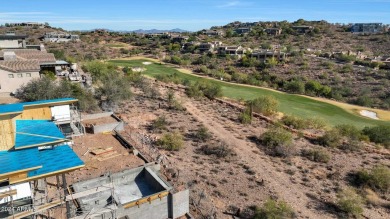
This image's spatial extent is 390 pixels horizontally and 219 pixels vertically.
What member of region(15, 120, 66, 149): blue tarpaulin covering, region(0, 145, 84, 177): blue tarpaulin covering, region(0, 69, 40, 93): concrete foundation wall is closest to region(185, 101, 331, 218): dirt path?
region(0, 145, 84, 177): blue tarpaulin covering

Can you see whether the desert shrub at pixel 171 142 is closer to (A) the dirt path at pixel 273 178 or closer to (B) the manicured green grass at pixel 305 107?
(A) the dirt path at pixel 273 178

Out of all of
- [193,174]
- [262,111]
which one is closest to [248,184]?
[193,174]

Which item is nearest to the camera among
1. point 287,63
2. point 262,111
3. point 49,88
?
point 49,88

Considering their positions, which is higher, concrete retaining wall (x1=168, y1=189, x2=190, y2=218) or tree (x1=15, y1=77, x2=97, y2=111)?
tree (x1=15, y1=77, x2=97, y2=111)

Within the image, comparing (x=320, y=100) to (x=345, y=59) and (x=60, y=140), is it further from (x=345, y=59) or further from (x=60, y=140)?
(x=60, y=140)

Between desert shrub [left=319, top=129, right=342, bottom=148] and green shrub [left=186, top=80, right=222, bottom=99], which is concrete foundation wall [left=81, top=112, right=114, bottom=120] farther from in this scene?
desert shrub [left=319, top=129, right=342, bottom=148]

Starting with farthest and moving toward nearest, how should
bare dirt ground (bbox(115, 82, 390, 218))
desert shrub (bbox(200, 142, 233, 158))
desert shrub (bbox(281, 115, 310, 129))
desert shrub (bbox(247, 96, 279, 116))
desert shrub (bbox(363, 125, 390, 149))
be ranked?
desert shrub (bbox(247, 96, 279, 116)) < desert shrub (bbox(281, 115, 310, 129)) < desert shrub (bbox(363, 125, 390, 149)) < desert shrub (bbox(200, 142, 233, 158)) < bare dirt ground (bbox(115, 82, 390, 218))
